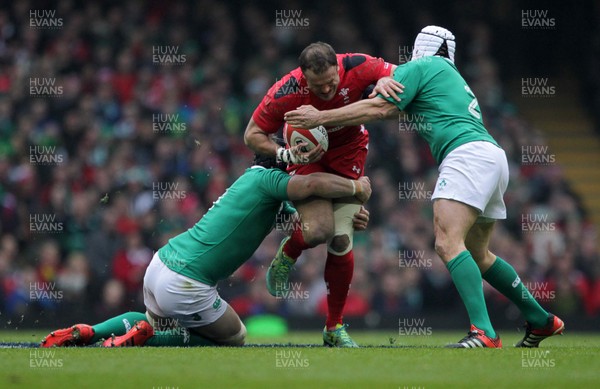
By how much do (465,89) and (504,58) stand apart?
35.6 feet

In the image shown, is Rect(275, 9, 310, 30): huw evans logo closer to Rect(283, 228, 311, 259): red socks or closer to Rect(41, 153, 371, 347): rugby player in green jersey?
Rect(283, 228, 311, 259): red socks

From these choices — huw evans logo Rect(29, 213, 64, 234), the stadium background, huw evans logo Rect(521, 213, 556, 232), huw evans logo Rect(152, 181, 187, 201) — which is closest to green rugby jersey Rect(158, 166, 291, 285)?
the stadium background

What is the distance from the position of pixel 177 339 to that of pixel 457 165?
249 cm

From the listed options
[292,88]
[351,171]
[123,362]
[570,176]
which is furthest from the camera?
[570,176]

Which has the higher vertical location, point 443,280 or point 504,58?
point 504,58

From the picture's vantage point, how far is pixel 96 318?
13078 millimetres

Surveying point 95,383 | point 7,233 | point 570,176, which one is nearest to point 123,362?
point 95,383

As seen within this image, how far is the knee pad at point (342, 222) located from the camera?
7.87 metres

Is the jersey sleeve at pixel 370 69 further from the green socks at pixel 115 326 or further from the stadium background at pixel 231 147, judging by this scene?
the stadium background at pixel 231 147

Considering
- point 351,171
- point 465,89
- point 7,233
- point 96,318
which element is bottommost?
point 96,318

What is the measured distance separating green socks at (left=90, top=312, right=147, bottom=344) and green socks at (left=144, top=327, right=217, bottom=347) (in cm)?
25

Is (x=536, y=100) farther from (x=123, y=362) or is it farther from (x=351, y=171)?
(x=123, y=362)

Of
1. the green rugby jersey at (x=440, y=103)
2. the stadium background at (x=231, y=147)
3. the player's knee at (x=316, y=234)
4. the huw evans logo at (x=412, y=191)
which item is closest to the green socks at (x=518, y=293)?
the green rugby jersey at (x=440, y=103)

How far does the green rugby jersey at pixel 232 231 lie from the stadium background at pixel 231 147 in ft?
19.0
